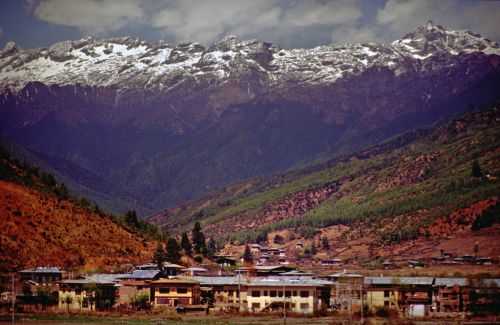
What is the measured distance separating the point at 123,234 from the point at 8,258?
36.8 m

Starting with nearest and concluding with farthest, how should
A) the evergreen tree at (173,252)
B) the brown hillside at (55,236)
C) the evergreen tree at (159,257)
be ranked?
1. the brown hillside at (55,236)
2. the evergreen tree at (159,257)
3. the evergreen tree at (173,252)

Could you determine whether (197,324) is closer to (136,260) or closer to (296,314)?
(296,314)

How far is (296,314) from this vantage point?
140875 mm

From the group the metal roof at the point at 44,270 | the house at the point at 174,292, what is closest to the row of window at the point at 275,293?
the house at the point at 174,292

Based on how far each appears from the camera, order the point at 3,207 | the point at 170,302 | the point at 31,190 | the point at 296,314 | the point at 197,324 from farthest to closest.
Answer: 1. the point at 31,190
2. the point at 3,207
3. the point at 170,302
4. the point at 296,314
5. the point at 197,324

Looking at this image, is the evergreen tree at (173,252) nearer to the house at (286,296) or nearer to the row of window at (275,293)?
the house at (286,296)

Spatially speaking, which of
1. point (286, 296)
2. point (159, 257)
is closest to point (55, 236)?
point (159, 257)

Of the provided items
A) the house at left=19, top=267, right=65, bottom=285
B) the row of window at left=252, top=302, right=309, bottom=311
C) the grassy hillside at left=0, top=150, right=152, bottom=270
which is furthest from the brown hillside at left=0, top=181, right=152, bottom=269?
the row of window at left=252, top=302, right=309, bottom=311

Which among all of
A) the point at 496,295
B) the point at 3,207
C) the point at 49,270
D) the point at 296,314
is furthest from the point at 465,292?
the point at 3,207

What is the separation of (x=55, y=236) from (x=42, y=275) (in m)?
20.2

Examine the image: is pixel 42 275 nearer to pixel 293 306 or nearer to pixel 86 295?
pixel 86 295

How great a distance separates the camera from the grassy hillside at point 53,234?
16650cm

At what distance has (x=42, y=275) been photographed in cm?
15525

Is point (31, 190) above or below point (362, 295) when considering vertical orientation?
above
